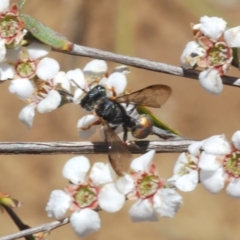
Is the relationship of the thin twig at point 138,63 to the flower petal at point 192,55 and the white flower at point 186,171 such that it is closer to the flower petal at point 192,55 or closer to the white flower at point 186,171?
the flower petal at point 192,55

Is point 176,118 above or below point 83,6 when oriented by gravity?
below

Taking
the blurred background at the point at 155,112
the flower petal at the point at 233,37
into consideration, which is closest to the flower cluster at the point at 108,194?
the flower petal at the point at 233,37

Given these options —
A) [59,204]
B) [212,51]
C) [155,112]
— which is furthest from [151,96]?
[155,112]

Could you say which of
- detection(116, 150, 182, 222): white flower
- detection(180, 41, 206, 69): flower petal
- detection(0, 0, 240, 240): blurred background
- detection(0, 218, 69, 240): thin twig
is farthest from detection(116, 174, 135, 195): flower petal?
detection(0, 0, 240, 240): blurred background

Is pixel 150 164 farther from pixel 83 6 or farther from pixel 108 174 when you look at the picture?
pixel 83 6

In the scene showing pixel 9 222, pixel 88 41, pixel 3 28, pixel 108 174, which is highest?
pixel 88 41

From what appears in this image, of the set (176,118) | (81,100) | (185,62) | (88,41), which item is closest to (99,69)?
(81,100)

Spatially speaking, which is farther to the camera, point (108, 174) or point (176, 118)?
point (176, 118)
